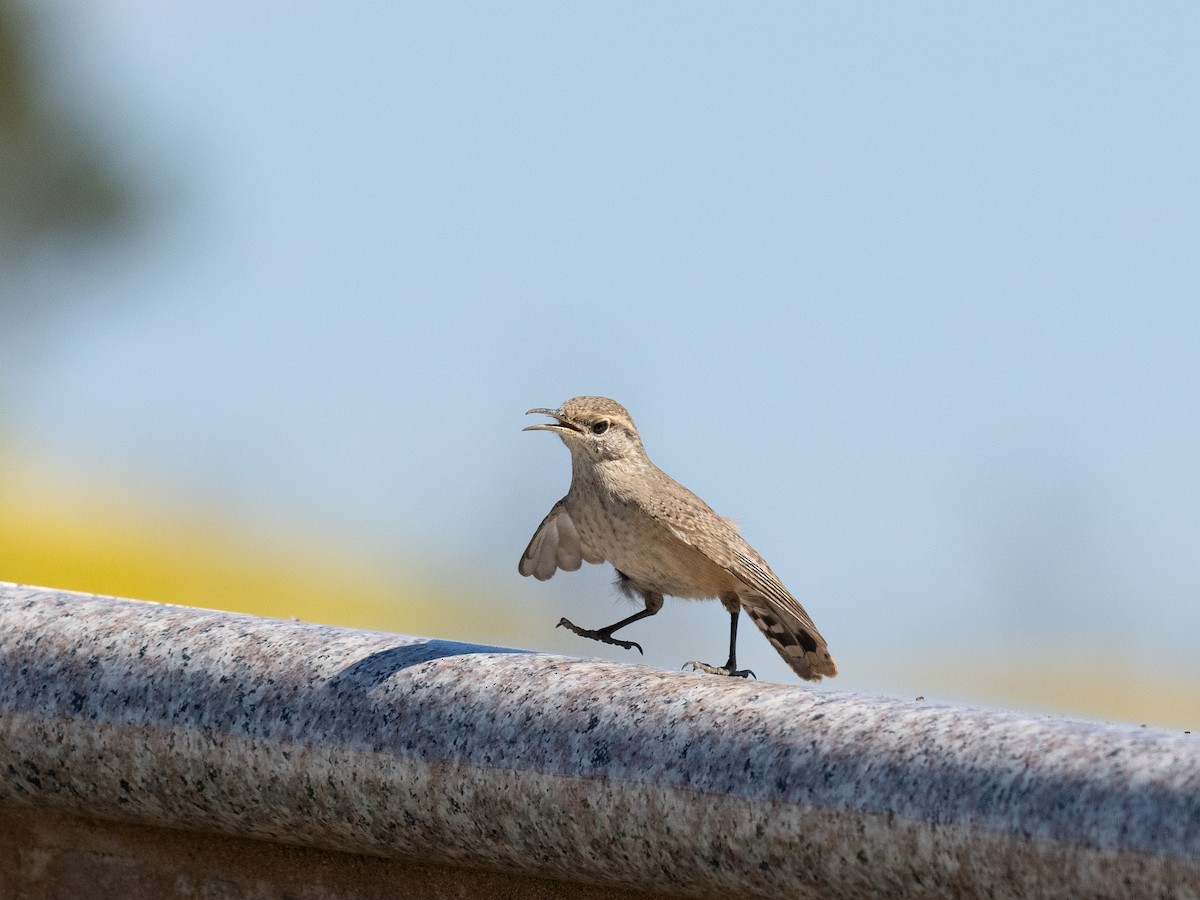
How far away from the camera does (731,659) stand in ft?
18.8

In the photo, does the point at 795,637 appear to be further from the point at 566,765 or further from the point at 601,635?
the point at 566,765

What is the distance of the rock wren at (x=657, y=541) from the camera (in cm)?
577

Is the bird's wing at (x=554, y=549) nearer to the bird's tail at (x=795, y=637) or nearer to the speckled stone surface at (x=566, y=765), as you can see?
the bird's tail at (x=795, y=637)

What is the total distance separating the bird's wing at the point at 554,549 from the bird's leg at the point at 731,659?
0.50 meters

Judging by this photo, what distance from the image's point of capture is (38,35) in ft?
109

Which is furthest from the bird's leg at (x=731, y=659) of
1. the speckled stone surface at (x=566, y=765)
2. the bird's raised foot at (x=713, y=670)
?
the speckled stone surface at (x=566, y=765)

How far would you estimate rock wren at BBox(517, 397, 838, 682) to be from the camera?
227 inches

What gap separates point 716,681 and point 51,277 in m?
30.2

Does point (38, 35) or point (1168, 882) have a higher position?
point (38, 35)

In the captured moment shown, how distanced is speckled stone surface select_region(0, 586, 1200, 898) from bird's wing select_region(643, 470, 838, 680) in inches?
56.9

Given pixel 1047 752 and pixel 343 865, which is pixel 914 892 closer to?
pixel 1047 752

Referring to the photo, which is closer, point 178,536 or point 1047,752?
point 1047,752

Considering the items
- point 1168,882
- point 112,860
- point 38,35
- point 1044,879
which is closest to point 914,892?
point 1044,879

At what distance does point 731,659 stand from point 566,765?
199 centimetres
